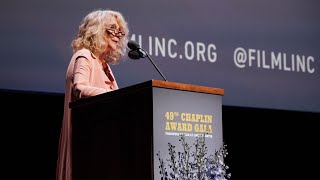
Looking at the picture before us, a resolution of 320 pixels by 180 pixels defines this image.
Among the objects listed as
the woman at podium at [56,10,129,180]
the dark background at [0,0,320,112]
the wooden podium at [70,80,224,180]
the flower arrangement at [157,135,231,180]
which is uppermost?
the dark background at [0,0,320,112]

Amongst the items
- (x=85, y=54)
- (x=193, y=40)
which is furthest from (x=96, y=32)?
(x=193, y=40)

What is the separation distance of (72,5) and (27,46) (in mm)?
399

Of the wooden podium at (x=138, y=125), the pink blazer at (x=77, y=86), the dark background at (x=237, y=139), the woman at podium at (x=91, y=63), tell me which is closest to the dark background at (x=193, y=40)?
the dark background at (x=237, y=139)

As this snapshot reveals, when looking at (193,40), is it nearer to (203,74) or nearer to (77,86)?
(203,74)

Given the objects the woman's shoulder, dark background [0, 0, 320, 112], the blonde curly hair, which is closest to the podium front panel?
the woman's shoulder

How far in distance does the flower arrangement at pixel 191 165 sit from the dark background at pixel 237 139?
81.5 inches

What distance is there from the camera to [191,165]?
76.5 inches

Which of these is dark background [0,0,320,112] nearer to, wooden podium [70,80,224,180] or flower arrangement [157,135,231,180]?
wooden podium [70,80,224,180]

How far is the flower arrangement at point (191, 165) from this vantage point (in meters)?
1.92

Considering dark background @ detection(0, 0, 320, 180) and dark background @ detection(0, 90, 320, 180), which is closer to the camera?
dark background @ detection(0, 0, 320, 180)

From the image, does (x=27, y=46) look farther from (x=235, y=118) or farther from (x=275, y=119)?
(x=275, y=119)

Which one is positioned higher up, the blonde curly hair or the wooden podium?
the blonde curly hair

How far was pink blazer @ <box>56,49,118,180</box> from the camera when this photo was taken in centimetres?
233

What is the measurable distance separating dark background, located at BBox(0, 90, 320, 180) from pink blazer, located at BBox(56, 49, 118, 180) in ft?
4.76
